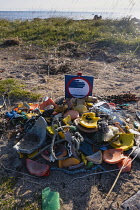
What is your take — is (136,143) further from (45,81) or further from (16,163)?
(45,81)

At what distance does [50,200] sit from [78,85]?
5.05 ft

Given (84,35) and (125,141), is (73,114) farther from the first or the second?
(84,35)

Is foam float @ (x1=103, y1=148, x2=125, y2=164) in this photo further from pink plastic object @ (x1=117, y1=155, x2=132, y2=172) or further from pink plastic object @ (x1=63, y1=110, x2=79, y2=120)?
pink plastic object @ (x1=63, y1=110, x2=79, y2=120)

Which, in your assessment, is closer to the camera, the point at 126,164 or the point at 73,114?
the point at 126,164

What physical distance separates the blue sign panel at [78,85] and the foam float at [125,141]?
804 mm

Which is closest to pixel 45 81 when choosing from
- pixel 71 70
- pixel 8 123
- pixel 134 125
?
pixel 71 70

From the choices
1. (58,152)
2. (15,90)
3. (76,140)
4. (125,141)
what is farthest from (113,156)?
(15,90)

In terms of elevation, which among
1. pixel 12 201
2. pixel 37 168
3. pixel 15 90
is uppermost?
pixel 15 90

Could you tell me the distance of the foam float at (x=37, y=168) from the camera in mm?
2059

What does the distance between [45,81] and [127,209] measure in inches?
130

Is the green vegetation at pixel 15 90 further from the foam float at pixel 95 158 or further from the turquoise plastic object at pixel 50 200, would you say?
the turquoise plastic object at pixel 50 200

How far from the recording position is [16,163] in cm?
222

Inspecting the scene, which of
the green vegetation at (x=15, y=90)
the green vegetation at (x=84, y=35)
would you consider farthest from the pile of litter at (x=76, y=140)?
the green vegetation at (x=84, y=35)

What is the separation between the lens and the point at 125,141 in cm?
236
